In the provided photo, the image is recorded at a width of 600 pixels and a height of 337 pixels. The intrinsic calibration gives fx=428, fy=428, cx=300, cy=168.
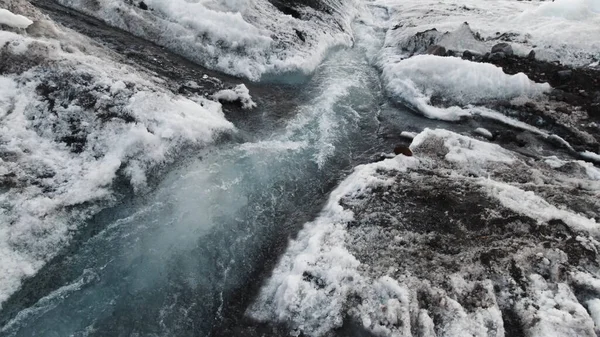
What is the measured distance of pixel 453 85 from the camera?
10.4 m

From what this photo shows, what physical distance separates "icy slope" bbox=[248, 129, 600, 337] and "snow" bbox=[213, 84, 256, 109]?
2.95m

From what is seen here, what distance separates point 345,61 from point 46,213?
8949 millimetres

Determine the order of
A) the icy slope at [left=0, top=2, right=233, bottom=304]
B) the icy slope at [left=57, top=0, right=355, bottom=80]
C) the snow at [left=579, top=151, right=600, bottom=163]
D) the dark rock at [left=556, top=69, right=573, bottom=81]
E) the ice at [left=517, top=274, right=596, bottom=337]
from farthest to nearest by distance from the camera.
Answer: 1. the dark rock at [left=556, top=69, right=573, bottom=81]
2. the icy slope at [left=57, top=0, right=355, bottom=80]
3. the snow at [left=579, top=151, right=600, bottom=163]
4. the icy slope at [left=0, top=2, right=233, bottom=304]
5. the ice at [left=517, top=274, right=596, bottom=337]

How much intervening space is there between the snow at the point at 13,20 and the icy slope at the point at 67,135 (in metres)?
0.17

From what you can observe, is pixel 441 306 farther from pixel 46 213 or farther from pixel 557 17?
pixel 557 17

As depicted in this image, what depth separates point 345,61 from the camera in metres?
12.3

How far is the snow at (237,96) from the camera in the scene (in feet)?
28.9

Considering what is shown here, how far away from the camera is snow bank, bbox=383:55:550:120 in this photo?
10.0 m

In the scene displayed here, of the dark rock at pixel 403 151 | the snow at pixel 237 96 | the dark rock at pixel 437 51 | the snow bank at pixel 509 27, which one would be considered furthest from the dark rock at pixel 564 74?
the snow at pixel 237 96

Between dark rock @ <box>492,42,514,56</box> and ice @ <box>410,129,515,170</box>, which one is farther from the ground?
dark rock @ <box>492,42,514,56</box>

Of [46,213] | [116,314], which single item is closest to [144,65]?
[46,213]

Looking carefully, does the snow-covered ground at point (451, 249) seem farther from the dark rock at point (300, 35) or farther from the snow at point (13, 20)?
the snow at point (13, 20)

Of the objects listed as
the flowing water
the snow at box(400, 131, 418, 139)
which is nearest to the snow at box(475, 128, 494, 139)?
the snow at box(400, 131, 418, 139)

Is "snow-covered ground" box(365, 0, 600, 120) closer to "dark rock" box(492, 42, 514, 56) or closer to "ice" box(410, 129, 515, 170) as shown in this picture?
"dark rock" box(492, 42, 514, 56)
